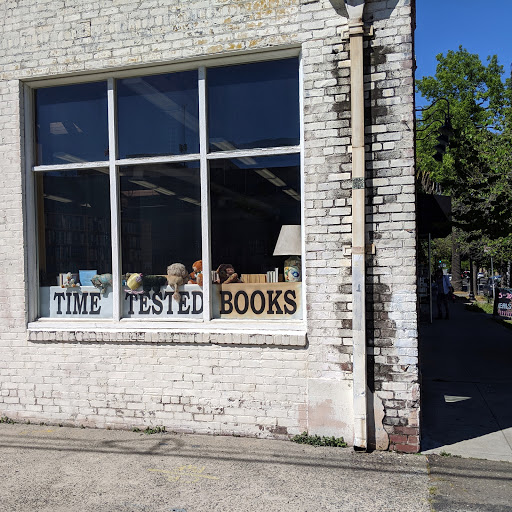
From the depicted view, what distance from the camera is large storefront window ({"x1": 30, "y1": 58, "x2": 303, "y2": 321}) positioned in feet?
19.7

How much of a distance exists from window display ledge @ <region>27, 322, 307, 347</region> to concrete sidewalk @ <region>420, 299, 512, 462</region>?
1.77 metres

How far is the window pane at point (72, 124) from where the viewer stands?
6.52 meters

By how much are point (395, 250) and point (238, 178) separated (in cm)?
190

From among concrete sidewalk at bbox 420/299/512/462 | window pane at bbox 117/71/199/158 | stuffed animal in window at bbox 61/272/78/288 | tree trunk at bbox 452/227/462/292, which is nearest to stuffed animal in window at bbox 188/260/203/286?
window pane at bbox 117/71/199/158

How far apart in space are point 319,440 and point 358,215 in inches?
90.5

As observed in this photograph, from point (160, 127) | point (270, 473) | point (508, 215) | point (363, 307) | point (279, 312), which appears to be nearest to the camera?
point (270, 473)

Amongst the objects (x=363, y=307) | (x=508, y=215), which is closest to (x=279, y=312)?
(x=363, y=307)

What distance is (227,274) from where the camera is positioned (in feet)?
20.1

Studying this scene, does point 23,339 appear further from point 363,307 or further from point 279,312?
point 363,307

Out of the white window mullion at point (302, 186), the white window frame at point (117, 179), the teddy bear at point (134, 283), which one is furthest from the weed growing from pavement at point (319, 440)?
the teddy bear at point (134, 283)

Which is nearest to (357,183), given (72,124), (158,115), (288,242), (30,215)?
(288,242)

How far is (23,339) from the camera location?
6.48 m

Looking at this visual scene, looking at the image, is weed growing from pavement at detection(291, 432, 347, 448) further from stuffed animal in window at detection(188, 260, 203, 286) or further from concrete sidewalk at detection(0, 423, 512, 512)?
stuffed animal in window at detection(188, 260, 203, 286)

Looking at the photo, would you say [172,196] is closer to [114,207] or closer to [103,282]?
[114,207]
